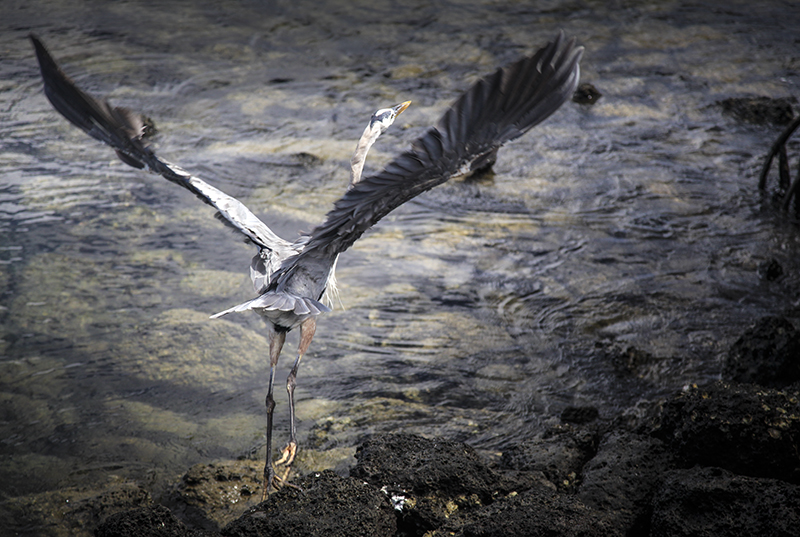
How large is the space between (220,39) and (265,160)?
4.21 metres

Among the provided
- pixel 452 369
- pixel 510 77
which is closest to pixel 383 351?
pixel 452 369

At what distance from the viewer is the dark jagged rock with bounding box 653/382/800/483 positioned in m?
3.58

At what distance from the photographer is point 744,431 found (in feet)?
11.8

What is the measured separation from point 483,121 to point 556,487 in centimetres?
218

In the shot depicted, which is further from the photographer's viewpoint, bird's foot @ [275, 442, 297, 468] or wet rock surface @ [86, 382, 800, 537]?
bird's foot @ [275, 442, 297, 468]

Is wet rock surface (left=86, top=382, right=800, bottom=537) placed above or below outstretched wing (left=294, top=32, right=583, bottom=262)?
below

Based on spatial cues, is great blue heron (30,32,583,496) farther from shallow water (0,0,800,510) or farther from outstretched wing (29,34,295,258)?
shallow water (0,0,800,510)

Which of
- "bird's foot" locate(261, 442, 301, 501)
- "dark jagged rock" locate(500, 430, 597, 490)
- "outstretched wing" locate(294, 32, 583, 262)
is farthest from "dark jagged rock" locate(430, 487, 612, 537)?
"outstretched wing" locate(294, 32, 583, 262)

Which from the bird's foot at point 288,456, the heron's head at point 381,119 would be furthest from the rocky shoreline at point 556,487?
the heron's head at point 381,119

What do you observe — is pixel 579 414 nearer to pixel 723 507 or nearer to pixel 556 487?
pixel 556 487

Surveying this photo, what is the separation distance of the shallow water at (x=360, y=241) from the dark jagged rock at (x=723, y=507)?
157cm

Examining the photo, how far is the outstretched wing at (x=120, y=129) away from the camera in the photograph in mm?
3943

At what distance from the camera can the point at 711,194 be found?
8539 mm

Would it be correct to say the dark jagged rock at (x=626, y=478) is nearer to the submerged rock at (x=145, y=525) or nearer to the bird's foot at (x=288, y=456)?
the bird's foot at (x=288, y=456)
